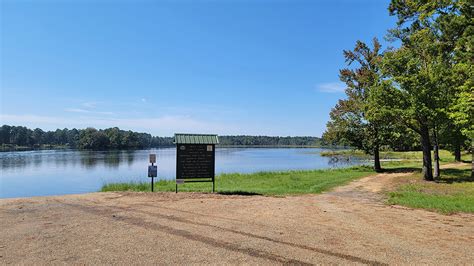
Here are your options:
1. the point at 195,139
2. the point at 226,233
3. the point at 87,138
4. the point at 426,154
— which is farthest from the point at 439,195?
the point at 87,138

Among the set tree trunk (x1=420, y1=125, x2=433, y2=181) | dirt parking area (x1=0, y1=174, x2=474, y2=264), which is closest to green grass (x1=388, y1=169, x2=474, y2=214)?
tree trunk (x1=420, y1=125, x2=433, y2=181)

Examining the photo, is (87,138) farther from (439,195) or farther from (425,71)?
(439,195)

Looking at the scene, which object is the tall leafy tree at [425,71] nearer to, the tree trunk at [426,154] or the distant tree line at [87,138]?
the tree trunk at [426,154]

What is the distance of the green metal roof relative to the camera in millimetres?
14336

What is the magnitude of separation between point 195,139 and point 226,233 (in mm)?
7918

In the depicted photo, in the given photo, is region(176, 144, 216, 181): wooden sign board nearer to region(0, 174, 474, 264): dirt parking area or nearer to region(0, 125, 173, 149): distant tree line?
region(0, 174, 474, 264): dirt parking area

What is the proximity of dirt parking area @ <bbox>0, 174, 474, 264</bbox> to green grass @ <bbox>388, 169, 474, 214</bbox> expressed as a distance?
38.9 inches

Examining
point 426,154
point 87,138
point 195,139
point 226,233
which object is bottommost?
point 226,233

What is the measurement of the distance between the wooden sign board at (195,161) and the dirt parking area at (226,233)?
267 cm

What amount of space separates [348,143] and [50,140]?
156357 mm

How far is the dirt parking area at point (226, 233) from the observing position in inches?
223

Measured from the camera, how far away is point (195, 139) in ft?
48.3

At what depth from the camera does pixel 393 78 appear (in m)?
18.3

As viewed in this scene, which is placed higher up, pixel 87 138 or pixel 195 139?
pixel 87 138
